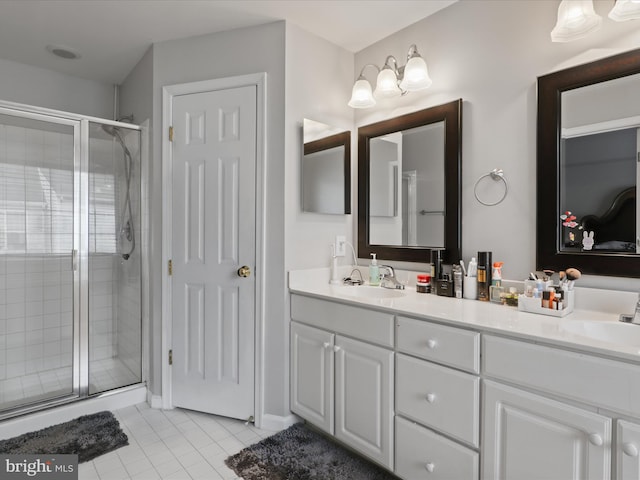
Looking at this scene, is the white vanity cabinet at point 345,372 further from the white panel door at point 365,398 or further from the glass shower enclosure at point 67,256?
the glass shower enclosure at point 67,256

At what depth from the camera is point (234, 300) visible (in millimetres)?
2242

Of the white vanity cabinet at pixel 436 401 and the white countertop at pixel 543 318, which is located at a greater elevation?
the white countertop at pixel 543 318

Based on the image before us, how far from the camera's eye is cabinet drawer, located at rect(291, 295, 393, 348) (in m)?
1.64

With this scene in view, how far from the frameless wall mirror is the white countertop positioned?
68 cm

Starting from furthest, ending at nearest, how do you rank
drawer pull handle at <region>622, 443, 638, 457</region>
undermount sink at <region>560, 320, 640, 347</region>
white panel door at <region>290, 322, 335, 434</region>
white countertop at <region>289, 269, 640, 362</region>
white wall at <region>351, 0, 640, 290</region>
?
white panel door at <region>290, 322, 335, 434</region>
white wall at <region>351, 0, 640, 290</region>
undermount sink at <region>560, 320, 640, 347</region>
white countertop at <region>289, 269, 640, 362</region>
drawer pull handle at <region>622, 443, 638, 457</region>

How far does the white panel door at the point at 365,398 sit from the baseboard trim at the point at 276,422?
0.40 metres

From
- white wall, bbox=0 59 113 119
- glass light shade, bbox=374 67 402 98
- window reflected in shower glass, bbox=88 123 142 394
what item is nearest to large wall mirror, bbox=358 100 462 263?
glass light shade, bbox=374 67 402 98

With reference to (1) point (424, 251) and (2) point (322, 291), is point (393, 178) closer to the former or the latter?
(1) point (424, 251)

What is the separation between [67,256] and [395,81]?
7.88 feet

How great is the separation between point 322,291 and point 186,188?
1.12m

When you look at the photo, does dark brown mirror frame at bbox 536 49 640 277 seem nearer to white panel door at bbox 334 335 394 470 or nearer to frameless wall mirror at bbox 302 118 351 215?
white panel door at bbox 334 335 394 470

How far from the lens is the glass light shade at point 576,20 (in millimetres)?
1402

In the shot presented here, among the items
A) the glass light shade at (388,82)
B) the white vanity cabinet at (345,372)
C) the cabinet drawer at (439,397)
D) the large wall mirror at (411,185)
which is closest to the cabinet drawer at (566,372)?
the cabinet drawer at (439,397)

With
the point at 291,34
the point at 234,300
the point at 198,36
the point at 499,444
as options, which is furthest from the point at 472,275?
the point at 198,36
